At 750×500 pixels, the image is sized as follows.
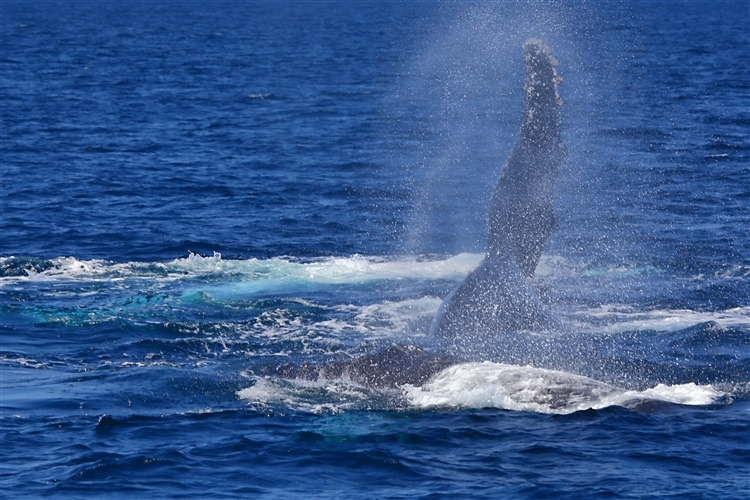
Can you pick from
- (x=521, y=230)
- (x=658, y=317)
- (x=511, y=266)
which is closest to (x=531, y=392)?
(x=511, y=266)

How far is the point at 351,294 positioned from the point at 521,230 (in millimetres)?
5001

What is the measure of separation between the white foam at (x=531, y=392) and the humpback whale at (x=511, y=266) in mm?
841

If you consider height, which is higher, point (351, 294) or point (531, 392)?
point (351, 294)

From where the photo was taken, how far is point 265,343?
23.6m

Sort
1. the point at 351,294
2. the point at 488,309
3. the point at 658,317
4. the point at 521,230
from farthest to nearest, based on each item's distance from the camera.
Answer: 1. the point at 351,294
2. the point at 658,317
3. the point at 521,230
4. the point at 488,309

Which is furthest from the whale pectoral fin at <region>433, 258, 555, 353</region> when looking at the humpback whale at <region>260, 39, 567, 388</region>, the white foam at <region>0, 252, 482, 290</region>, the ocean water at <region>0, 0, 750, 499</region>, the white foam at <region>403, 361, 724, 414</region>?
the white foam at <region>0, 252, 482, 290</region>

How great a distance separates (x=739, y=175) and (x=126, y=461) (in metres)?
29.4

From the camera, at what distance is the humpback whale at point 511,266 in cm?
2112

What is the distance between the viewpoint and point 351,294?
90.5 ft

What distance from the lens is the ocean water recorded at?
1759 cm

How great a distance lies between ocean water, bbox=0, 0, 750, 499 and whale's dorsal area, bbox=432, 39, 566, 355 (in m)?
0.93

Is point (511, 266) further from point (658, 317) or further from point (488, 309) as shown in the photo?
point (658, 317)

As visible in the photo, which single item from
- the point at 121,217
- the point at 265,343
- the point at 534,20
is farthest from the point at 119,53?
the point at 265,343

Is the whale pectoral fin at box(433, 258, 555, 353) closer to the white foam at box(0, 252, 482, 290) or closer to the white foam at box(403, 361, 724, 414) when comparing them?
the white foam at box(403, 361, 724, 414)
